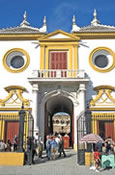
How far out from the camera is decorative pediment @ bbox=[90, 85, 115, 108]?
17906 mm

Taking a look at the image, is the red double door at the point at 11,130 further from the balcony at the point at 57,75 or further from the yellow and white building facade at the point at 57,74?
the balcony at the point at 57,75

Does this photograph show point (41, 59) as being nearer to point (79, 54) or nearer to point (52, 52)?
point (52, 52)

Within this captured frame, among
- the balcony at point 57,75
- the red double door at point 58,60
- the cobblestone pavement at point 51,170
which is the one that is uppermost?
the red double door at point 58,60

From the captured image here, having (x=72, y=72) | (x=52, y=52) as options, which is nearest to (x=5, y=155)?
(x=72, y=72)

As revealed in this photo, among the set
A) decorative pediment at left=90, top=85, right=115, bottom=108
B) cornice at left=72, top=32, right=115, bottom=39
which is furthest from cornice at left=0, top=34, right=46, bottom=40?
decorative pediment at left=90, top=85, right=115, bottom=108

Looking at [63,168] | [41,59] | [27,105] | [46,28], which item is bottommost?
[63,168]

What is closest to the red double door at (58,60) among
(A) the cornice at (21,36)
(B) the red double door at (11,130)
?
(A) the cornice at (21,36)

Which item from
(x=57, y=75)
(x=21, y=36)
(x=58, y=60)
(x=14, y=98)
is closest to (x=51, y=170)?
(x=57, y=75)

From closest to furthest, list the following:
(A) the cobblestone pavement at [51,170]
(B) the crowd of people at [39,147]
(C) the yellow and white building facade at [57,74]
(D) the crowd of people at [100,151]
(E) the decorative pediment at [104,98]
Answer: (A) the cobblestone pavement at [51,170], (D) the crowd of people at [100,151], (B) the crowd of people at [39,147], (C) the yellow and white building facade at [57,74], (E) the decorative pediment at [104,98]

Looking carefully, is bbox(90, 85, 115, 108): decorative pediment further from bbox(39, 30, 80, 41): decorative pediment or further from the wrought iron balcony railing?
bbox(39, 30, 80, 41): decorative pediment

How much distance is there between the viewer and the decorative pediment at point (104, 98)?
17.9 m

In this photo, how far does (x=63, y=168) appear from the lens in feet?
35.1

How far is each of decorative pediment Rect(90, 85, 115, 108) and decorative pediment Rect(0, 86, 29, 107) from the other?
19.8ft

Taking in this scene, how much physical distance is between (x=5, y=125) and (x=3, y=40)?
7.84 meters
